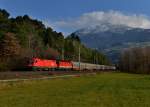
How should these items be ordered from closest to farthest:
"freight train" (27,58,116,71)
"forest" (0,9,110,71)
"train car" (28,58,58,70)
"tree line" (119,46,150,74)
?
"train car" (28,58,58,70), "freight train" (27,58,116,71), "forest" (0,9,110,71), "tree line" (119,46,150,74)

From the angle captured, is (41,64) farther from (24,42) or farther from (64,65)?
(24,42)

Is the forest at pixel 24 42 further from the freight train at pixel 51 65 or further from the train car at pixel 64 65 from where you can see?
the train car at pixel 64 65

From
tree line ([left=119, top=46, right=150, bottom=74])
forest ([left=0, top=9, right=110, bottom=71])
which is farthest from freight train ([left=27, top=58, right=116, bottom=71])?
tree line ([left=119, top=46, right=150, bottom=74])

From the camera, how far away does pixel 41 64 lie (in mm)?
84125

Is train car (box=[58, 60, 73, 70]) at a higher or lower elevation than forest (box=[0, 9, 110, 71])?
lower

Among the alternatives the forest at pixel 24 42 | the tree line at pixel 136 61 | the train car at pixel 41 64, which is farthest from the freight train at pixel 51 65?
the tree line at pixel 136 61

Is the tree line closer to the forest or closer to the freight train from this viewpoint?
the forest

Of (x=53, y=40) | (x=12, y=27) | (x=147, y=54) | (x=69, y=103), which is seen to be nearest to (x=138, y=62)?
(x=147, y=54)

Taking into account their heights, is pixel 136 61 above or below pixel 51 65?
above

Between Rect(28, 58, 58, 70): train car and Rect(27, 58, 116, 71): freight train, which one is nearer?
Rect(28, 58, 58, 70): train car

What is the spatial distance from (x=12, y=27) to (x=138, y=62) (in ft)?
170

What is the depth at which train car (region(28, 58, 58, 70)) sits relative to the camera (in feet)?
259

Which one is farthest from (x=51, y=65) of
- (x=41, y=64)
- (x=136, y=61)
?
(x=136, y=61)

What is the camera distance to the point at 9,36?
101812mm
